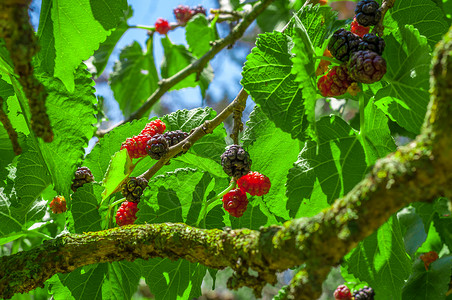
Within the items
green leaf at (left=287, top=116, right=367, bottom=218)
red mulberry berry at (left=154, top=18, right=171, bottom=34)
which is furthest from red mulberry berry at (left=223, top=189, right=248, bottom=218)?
red mulberry berry at (left=154, top=18, right=171, bottom=34)

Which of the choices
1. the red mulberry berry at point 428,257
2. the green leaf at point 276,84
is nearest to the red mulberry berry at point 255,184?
the green leaf at point 276,84

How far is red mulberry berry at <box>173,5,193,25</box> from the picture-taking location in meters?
2.23

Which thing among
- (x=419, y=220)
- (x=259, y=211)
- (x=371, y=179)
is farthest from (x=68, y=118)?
(x=419, y=220)

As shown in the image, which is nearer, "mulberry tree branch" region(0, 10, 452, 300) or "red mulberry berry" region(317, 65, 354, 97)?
"mulberry tree branch" region(0, 10, 452, 300)

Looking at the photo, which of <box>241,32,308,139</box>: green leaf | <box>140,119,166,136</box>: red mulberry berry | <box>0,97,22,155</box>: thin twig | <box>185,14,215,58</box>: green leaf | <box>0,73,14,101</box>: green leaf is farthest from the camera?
<box>185,14,215,58</box>: green leaf

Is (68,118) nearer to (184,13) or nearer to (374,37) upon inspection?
(374,37)

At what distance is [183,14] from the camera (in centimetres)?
223

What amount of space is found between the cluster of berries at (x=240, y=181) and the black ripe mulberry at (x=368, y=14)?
334mm

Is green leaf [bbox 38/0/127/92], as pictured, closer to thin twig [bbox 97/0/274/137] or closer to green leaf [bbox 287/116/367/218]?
green leaf [bbox 287/116/367/218]

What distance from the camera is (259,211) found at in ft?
3.48

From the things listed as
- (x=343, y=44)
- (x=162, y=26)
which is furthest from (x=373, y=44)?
(x=162, y=26)

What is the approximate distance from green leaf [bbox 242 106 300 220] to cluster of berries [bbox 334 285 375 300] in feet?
1.20

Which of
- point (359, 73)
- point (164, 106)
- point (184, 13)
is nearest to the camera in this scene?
point (359, 73)

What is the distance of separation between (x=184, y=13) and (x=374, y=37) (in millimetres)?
1546
